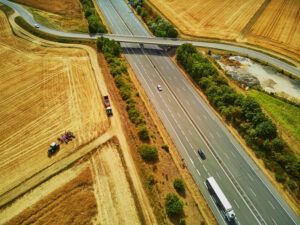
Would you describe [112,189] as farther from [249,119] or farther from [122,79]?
[249,119]

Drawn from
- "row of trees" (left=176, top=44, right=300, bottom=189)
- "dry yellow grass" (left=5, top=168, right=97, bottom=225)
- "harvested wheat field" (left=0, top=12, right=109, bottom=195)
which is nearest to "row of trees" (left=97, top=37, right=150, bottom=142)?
"harvested wheat field" (left=0, top=12, right=109, bottom=195)

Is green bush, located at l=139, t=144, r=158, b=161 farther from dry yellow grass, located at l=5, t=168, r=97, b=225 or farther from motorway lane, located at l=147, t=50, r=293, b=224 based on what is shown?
motorway lane, located at l=147, t=50, r=293, b=224

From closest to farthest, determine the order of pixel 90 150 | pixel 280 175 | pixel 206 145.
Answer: pixel 280 175
pixel 90 150
pixel 206 145

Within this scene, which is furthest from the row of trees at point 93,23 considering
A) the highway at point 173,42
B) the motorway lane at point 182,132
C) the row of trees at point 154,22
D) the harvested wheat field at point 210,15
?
the harvested wheat field at point 210,15

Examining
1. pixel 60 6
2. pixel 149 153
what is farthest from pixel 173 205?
pixel 60 6

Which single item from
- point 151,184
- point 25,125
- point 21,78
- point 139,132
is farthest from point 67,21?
point 151,184

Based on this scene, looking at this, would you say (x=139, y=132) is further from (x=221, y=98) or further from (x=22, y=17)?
(x=22, y=17)
